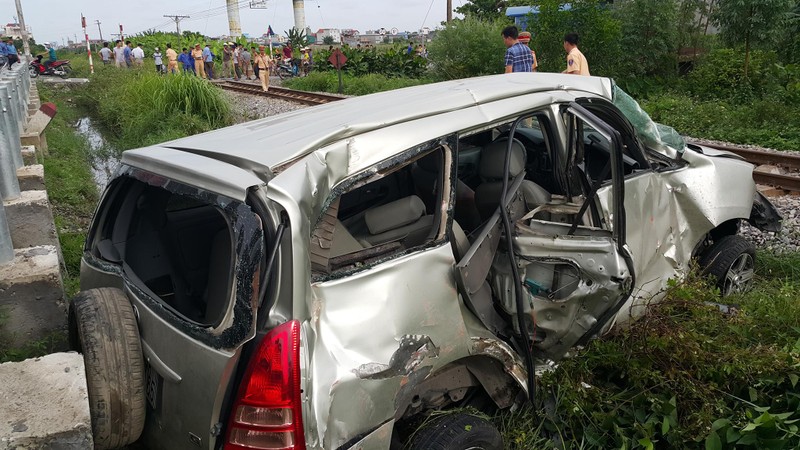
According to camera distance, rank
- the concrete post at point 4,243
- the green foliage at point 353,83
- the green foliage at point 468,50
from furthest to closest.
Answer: the green foliage at point 353,83
the green foliage at point 468,50
the concrete post at point 4,243

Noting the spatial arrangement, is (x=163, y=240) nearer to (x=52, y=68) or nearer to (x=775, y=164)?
(x=775, y=164)

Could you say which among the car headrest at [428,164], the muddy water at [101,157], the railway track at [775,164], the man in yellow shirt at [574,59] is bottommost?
the muddy water at [101,157]

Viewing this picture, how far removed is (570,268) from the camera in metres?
3.13

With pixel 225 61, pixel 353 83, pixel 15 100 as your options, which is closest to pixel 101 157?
pixel 15 100

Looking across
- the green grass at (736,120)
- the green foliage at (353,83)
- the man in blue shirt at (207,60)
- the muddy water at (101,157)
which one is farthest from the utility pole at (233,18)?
the green grass at (736,120)

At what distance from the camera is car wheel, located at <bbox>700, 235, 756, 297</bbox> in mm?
4348

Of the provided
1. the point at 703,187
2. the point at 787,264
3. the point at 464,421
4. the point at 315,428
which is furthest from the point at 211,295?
the point at 787,264

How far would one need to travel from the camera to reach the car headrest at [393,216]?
2.96 metres

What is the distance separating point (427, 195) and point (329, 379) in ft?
5.51

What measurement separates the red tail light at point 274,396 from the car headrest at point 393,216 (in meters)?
0.92

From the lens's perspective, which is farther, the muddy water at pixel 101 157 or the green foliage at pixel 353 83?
the green foliage at pixel 353 83

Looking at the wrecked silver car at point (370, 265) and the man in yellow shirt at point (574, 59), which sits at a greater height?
the man in yellow shirt at point (574, 59)

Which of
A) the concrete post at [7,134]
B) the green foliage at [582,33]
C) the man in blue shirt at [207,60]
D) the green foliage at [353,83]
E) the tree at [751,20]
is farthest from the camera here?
the man in blue shirt at [207,60]

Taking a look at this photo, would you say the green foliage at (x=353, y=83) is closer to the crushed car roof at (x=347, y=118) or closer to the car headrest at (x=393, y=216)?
the crushed car roof at (x=347, y=118)
